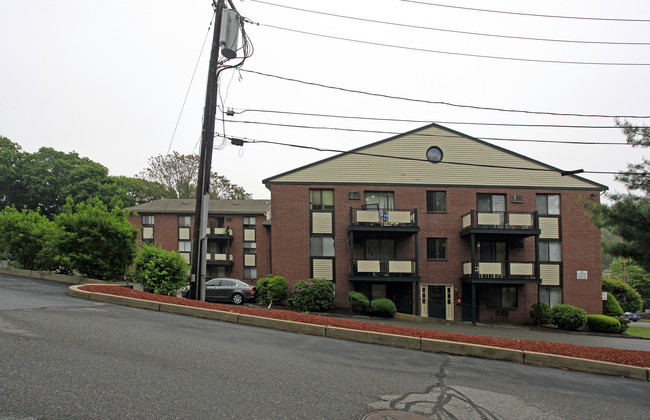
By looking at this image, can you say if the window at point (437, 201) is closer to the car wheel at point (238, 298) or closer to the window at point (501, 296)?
the window at point (501, 296)

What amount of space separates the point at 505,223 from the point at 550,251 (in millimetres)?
3723

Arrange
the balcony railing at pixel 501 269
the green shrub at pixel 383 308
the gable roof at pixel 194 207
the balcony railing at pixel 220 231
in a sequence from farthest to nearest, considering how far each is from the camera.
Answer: the balcony railing at pixel 220 231, the gable roof at pixel 194 207, the balcony railing at pixel 501 269, the green shrub at pixel 383 308

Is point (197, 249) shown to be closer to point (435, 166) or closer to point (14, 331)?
point (14, 331)

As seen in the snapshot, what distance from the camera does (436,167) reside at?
84.0 ft

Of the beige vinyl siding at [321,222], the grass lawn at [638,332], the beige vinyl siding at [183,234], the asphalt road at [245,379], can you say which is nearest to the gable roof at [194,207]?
the beige vinyl siding at [183,234]

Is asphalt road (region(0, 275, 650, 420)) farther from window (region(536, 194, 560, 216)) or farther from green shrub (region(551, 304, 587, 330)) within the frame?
window (region(536, 194, 560, 216))

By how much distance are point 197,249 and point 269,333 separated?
5.26 metres

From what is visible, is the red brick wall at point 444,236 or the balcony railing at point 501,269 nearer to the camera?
the balcony railing at point 501,269

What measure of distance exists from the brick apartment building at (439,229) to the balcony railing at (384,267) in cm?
5

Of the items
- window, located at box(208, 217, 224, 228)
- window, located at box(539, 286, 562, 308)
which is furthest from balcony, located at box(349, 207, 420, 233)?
window, located at box(208, 217, 224, 228)

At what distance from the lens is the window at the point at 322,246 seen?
80.5 feet

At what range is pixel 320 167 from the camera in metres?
25.2

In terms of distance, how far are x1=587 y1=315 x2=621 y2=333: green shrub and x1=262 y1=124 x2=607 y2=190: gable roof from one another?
7.40 meters

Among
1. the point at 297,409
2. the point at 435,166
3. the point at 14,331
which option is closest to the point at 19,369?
the point at 14,331
